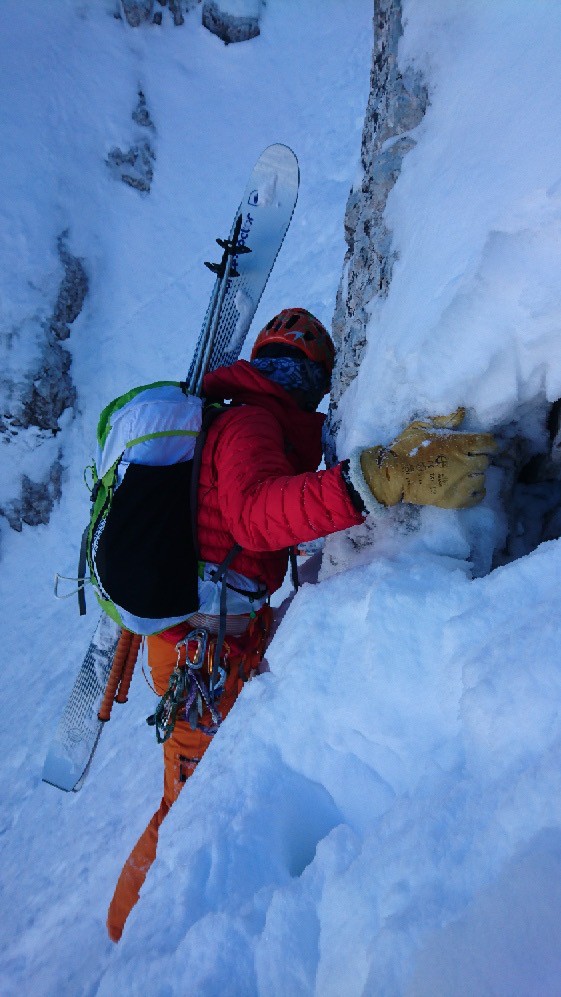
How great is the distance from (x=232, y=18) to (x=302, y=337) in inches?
467

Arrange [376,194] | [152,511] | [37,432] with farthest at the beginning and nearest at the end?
1. [37,432]
2. [376,194]
3. [152,511]

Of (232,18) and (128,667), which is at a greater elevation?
(232,18)

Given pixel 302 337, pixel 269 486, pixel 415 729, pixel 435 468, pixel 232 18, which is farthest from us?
pixel 232 18

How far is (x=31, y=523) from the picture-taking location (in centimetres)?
833

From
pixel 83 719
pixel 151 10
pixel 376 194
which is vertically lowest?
pixel 83 719

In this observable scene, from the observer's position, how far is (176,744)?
2750 mm

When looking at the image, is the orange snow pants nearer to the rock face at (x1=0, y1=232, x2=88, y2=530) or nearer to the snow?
the snow

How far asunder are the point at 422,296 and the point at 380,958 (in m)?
1.80

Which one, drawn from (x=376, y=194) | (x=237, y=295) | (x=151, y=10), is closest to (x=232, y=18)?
(x=151, y=10)

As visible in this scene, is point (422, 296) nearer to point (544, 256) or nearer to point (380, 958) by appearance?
point (544, 256)

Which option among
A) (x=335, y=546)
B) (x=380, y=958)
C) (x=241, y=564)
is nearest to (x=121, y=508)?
(x=241, y=564)

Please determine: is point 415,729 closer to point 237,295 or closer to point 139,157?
point 237,295

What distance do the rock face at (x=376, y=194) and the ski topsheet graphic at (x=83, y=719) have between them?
6.40 ft

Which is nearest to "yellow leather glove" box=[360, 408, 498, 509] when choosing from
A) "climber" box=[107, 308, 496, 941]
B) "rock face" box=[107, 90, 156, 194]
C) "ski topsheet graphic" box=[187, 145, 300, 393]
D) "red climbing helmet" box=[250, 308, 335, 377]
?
"climber" box=[107, 308, 496, 941]
